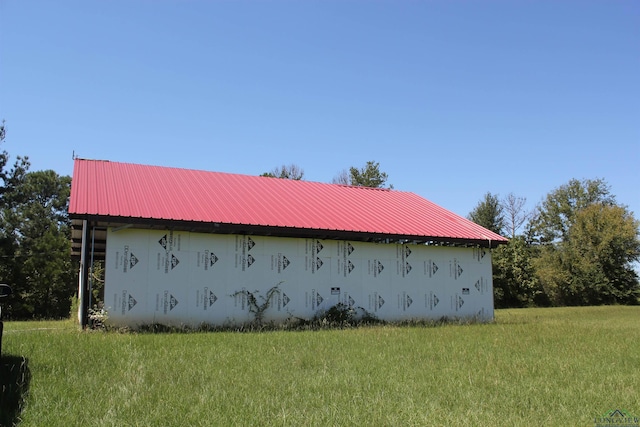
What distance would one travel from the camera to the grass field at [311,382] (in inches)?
208

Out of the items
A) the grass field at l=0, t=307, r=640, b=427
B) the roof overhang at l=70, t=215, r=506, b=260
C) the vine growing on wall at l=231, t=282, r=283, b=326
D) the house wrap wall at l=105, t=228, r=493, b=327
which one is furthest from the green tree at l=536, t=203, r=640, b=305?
the grass field at l=0, t=307, r=640, b=427

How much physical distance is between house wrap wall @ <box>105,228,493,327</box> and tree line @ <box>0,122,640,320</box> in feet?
76.0

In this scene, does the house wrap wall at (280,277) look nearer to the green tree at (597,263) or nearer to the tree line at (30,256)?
the tree line at (30,256)

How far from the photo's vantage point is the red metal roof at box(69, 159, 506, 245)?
14.6 metres

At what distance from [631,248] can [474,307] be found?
39.4 m

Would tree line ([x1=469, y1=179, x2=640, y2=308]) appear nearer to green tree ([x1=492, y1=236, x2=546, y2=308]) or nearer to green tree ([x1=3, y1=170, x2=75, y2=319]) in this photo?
green tree ([x1=492, y1=236, x2=546, y2=308])

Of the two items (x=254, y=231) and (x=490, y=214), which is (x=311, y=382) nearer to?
(x=254, y=231)

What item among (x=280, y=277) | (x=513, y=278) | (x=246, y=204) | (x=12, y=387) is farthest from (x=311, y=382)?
(x=513, y=278)

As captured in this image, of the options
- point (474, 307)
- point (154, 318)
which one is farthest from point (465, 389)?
point (474, 307)

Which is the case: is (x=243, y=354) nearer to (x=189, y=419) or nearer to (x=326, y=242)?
(x=189, y=419)

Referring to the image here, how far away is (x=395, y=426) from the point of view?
196 inches

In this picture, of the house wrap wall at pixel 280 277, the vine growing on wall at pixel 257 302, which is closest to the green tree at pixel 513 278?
the house wrap wall at pixel 280 277

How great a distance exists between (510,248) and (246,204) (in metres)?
33.1

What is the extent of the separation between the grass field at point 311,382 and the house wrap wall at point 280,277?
121 inches
